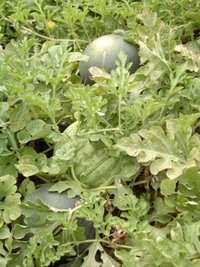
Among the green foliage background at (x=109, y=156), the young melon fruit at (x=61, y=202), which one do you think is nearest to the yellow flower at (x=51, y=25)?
the green foliage background at (x=109, y=156)

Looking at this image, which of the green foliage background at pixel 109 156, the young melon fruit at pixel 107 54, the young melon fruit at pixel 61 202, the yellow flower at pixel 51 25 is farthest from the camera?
the yellow flower at pixel 51 25

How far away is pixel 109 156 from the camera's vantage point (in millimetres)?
2002

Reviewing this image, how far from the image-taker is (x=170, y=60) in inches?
88.7

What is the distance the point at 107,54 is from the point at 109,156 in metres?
0.57

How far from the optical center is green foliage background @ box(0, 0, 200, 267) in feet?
5.61

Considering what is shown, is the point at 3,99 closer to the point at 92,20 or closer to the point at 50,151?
the point at 50,151

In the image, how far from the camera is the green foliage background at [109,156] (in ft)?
5.61

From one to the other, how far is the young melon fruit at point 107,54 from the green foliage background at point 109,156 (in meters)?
0.04

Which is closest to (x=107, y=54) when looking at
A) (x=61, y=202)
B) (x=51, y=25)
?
(x=51, y=25)

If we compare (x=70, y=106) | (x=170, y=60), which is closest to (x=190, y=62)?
(x=170, y=60)

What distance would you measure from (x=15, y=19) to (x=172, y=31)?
807 millimetres

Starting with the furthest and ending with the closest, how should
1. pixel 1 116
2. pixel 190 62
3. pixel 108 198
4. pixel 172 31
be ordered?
pixel 172 31 < pixel 190 62 < pixel 1 116 < pixel 108 198

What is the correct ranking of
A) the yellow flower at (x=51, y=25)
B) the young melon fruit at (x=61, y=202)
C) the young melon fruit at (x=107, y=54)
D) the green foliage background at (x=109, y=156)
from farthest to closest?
1. the yellow flower at (x=51, y=25)
2. the young melon fruit at (x=107, y=54)
3. the young melon fruit at (x=61, y=202)
4. the green foliage background at (x=109, y=156)

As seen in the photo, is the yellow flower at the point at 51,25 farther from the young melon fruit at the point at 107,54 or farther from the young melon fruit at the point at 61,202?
the young melon fruit at the point at 61,202
